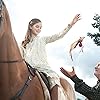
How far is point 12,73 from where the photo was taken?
3.12m

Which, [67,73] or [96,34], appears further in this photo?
[96,34]

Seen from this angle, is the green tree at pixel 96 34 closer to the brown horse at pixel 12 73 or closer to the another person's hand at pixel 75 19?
the another person's hand at pixel 75 19

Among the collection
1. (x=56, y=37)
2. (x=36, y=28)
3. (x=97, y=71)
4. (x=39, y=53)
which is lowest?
(x=97, y=71)

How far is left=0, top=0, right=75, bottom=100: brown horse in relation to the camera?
3.09 metres

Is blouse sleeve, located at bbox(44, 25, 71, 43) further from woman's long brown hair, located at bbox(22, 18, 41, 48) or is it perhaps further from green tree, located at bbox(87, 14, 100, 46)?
green tree, located at bbox(87, 14, 100, 46)

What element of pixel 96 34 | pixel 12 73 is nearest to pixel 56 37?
pixel 96 34

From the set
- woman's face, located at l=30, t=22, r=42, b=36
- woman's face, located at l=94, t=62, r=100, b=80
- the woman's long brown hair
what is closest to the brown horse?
the woman's long brown hair

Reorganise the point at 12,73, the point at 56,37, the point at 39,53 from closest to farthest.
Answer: the point at 12,73 → the point at 39,53 → the point at 56,37

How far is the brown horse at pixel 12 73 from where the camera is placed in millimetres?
3090

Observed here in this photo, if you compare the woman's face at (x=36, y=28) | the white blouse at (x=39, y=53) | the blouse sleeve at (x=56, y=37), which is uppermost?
the woman's face at (x=36, y=28)

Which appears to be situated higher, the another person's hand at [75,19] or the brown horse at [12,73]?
the another person's hand at [75,19]

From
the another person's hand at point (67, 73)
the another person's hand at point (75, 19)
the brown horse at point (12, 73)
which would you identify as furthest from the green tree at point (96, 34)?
the brown horse at point (12, 73)

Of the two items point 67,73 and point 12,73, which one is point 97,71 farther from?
point 12,73

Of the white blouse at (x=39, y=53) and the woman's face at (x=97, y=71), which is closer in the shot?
the white blouse at (x=39, y=53)
